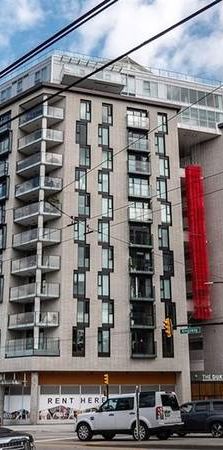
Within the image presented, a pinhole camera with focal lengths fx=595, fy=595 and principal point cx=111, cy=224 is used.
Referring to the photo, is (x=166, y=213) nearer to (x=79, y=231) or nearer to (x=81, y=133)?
(x=79, y=231)

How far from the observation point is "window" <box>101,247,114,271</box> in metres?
57.4

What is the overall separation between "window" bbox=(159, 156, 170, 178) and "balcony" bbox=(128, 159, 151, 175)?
167 cm

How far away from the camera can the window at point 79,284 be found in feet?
181

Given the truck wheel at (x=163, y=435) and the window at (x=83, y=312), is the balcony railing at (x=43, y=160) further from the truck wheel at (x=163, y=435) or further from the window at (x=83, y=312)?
the truck wheel at (x=163, y=435)

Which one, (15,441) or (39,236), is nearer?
(15,441)

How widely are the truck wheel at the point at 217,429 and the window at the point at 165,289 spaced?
1234 inches

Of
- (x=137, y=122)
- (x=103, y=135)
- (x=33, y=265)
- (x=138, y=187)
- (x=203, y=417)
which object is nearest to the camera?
(x=203, y=417)

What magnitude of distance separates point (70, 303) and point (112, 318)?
14.6 ft

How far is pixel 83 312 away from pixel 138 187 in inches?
569

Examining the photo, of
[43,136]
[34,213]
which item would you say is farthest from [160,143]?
[34,213]

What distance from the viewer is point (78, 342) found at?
177 ft

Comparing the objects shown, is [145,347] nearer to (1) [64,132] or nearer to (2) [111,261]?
(2) [111,261]

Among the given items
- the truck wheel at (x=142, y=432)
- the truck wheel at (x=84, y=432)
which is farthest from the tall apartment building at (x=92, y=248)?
the truck wheel at (x=142, y=432)

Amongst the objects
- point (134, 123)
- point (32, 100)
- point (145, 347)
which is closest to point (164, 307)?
point (145, 347)
